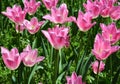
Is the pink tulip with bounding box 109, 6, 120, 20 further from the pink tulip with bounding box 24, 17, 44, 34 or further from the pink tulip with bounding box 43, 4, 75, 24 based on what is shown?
the pink tulip with bounding box 24, 17, 44, 34

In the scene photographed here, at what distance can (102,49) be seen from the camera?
220cm

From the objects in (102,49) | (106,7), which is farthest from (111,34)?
(106,7)

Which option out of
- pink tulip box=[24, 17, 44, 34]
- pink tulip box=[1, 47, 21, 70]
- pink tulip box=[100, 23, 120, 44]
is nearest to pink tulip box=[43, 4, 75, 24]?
pink tulip box=[24, 17, 44, 34]

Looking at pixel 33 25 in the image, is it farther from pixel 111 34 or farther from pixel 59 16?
pixel 111 34

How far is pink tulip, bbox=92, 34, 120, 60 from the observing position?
7.12ft

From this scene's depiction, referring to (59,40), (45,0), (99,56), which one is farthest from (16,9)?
(99,56)

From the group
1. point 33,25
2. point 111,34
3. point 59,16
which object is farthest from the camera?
point 33,25

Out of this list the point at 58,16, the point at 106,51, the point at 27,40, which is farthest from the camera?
the point at 27,40

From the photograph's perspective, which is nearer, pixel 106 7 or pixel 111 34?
pixel 111 34

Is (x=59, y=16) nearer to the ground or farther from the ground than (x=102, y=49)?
farther from the ground

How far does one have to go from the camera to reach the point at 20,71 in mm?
2518

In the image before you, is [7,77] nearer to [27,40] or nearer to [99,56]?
[27,40]

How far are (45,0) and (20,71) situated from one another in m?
→ 0.85

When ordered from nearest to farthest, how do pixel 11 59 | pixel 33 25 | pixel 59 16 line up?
pixel 11 59 < pixel 59 16 < pixel 33 25
